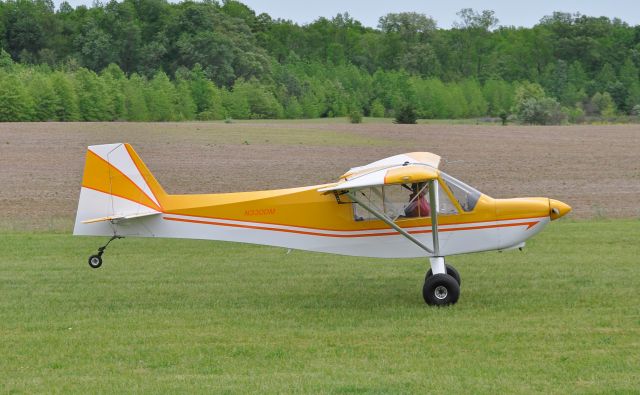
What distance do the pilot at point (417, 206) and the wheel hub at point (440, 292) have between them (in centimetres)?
105

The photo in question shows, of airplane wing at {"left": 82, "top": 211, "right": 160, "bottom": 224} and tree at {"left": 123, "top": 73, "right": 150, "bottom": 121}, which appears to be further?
tree at {"left": 123, "top": 73, "right": 150, "bottom": 121}

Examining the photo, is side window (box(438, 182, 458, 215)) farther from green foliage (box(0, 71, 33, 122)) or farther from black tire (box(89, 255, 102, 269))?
green foliage (box(0, 71, 33, 122))

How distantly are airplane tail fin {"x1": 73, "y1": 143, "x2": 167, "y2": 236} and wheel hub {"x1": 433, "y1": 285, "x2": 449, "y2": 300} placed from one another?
4.01 metres

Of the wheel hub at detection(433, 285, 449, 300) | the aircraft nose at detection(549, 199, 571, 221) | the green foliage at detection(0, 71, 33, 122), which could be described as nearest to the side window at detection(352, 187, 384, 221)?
the wheel hub at detection(433, 285, 449, 300)

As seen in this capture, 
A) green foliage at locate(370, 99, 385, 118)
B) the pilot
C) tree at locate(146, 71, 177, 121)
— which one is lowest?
green foliage at locate(370, 99, 385, 118)

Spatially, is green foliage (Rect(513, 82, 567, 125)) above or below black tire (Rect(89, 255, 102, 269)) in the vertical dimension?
below

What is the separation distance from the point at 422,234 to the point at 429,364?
3714 millimetres

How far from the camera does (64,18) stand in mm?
117500

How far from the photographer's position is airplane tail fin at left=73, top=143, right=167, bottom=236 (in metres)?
14.1

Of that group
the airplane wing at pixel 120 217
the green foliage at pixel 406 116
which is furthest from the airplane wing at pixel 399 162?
the green foliage at pixel 406 116

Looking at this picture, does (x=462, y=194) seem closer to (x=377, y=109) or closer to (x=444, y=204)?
(x=444, y=204)

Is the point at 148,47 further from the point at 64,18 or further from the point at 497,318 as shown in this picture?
the point at 497,318

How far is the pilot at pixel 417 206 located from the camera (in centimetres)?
1376

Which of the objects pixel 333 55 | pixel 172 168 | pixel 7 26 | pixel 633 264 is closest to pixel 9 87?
pixel 172 168
